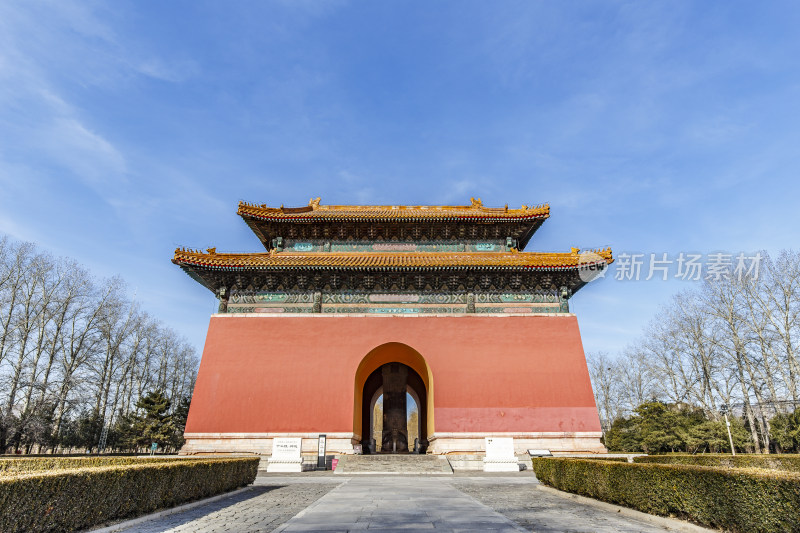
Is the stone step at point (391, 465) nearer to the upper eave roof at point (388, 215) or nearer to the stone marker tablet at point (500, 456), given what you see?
the stone marker tablet at point (500, 456)

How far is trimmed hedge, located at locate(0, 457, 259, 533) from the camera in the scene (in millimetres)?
4430

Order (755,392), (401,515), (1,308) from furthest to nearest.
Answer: (755,392) < (1,308) < (401,515)

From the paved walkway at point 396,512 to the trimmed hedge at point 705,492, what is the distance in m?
0.41

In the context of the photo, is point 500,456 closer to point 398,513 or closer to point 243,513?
point 398,513

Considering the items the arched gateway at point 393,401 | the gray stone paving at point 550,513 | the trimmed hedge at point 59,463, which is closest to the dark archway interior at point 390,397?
the arched gateway at point 393,401

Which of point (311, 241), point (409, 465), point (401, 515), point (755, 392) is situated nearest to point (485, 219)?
point (311, 241)

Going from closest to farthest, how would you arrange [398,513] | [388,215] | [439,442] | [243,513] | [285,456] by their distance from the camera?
[398,513] → [243,513] → [285,456] → [439,442] → [388,215]

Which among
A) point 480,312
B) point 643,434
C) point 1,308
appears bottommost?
point 643,434

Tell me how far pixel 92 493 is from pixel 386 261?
1187 centimetres

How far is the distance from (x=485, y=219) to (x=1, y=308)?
23.3m

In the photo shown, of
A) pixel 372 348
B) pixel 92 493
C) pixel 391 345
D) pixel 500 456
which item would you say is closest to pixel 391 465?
pixel 500 456

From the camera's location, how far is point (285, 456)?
1366 centimetres

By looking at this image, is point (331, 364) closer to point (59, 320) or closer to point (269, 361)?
point (269, 361)

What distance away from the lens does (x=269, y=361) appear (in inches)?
622
